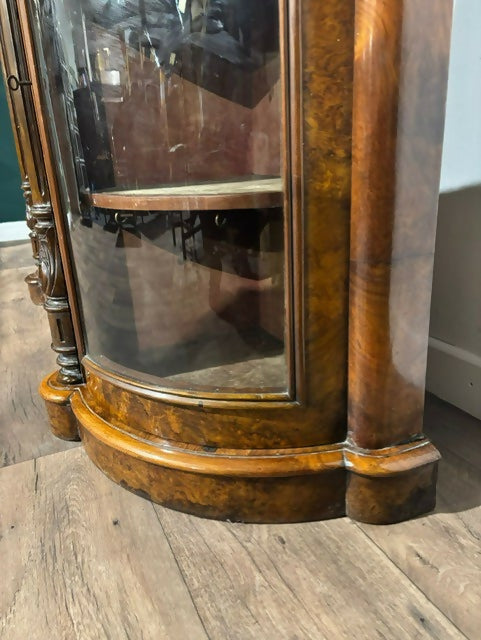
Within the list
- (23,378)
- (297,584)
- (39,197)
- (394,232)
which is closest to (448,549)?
(297,584)

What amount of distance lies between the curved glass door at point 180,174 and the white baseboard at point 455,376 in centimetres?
49

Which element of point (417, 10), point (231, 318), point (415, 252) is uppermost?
point (417, 10)

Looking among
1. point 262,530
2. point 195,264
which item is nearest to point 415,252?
point 195,264

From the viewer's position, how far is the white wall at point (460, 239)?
910 millimetres

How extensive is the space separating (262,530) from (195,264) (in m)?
0.40

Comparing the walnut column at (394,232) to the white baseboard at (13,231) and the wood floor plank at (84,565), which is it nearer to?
the wood floor plank at (84,565)

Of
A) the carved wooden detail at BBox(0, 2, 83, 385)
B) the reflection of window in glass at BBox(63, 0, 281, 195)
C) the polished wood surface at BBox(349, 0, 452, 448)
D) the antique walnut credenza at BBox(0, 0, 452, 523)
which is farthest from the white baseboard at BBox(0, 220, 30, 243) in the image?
the polished wood surface at BBox(349, 0, 452, 448)

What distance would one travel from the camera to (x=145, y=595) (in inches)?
25.0

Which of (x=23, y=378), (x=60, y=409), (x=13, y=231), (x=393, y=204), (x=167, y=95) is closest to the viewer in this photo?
(x=393, y=204)

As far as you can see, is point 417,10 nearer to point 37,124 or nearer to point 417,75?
point 417,75

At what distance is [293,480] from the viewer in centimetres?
72

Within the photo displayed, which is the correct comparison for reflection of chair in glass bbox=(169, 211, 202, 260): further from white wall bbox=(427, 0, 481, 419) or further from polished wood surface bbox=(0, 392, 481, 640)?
white wall bbox=(427, 0, 481, 419)

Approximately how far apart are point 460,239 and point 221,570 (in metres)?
0.73

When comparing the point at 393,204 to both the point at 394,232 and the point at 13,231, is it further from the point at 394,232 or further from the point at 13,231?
the point at 13,231
